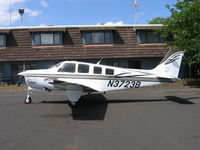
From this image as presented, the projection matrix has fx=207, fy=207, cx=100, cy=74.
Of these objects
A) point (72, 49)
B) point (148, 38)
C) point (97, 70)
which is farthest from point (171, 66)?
point (72, 49)

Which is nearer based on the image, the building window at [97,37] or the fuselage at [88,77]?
the fuselage at [88,77]

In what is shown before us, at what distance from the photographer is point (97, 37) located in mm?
20906

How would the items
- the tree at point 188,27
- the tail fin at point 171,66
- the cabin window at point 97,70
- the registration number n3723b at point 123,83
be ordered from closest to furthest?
the cabin window at point 97,70 → the registration number n3723b at point 123,83 → the tail fin at point 171,66 → the tree at point 188,27

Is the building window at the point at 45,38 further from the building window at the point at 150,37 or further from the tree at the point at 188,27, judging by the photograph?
the tree at the point at 188,27

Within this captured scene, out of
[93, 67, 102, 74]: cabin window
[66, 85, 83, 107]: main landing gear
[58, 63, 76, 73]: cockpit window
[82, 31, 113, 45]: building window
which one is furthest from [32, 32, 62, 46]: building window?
[66, 85, 83, 107]: main landing gear

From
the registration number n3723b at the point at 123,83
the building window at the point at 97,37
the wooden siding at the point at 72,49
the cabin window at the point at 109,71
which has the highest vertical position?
the building window at the point at 97,37

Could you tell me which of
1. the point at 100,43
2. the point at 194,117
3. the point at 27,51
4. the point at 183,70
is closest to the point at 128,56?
the point at 100,43

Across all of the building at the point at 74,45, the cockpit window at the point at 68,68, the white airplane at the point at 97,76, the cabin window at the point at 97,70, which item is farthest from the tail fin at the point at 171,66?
the building at the point at 74,45

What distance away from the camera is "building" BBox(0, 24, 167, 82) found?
20.2 meters

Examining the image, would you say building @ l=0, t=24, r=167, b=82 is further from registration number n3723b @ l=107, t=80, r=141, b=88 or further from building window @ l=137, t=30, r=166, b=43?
registration number n3723b @ l=107, t=80, r=141, b=88

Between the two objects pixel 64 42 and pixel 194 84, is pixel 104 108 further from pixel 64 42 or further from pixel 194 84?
pixel 64 42

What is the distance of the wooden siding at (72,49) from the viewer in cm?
→ 2009

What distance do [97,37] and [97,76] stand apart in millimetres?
11781

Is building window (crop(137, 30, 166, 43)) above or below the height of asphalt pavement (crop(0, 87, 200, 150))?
above
